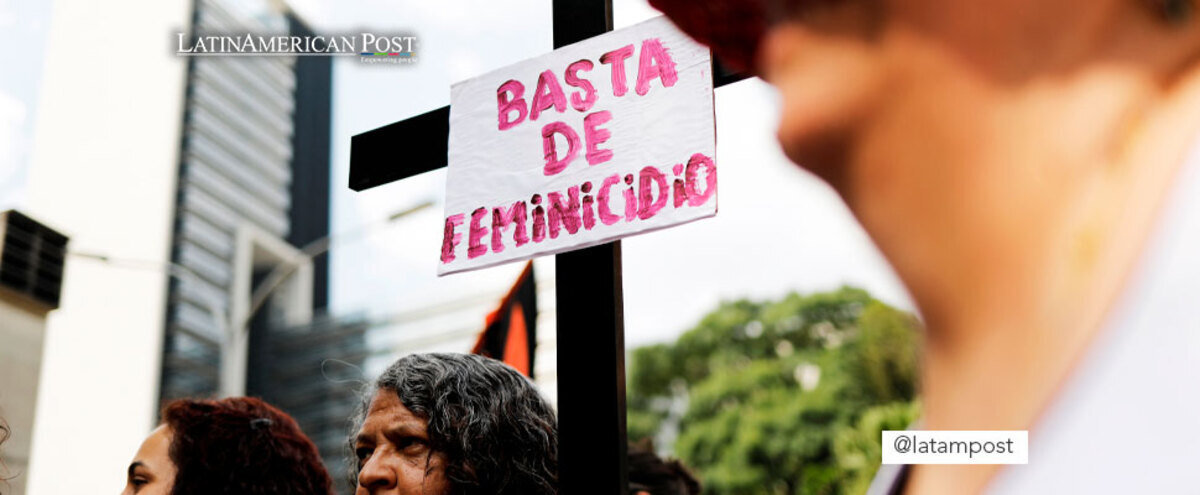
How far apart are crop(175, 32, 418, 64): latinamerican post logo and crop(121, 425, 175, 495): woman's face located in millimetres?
822

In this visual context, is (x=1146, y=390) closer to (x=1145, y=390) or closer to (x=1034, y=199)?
(x=1145, y=390)

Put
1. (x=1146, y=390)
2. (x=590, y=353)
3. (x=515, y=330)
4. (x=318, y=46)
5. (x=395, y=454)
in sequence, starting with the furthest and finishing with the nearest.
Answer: (x=515, y=330)
(x=318, y=46)
(x=395, y=454)
(x=590, y=353)
(x=1146, y=390)

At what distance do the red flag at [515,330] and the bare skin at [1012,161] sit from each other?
2340 millimetres

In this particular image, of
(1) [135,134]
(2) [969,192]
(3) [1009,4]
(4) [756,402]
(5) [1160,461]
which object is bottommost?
(5) [1160,461]

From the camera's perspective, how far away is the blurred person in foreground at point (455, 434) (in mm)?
2016

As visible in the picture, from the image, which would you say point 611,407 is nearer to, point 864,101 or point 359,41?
point 864,101

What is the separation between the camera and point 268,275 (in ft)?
86.8

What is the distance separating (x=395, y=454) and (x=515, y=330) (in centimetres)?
112

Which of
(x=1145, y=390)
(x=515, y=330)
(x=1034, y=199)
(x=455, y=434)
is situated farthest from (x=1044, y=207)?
(x=515, y=330)

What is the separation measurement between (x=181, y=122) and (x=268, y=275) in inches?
163

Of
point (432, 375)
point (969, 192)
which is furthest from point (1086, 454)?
point (432, 375)

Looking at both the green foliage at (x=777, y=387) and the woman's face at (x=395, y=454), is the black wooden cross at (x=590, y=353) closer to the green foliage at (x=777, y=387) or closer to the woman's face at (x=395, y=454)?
the woman's face at (x=395, y=454)

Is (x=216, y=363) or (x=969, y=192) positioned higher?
(x=216, y=363)

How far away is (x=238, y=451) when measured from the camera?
2.46 meters
